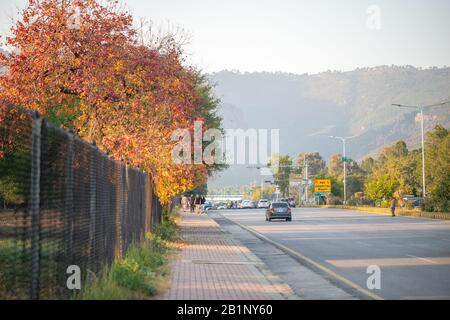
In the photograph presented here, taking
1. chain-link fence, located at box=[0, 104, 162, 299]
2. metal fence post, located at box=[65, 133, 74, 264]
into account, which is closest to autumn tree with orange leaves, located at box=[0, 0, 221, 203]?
chain-link fence, located at box=[0, 104, 162, 299]

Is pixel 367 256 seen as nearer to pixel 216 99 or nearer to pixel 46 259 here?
pixel 46 259

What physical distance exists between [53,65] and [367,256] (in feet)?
38.9

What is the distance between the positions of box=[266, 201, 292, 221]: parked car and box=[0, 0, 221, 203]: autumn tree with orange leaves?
2515 cm

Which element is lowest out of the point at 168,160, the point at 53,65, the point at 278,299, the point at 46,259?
the point at 278,299

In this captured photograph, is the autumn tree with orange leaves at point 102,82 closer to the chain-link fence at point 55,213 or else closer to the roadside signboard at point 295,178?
the chain-link fence at point 55,213

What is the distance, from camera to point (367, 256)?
22125 millimetres

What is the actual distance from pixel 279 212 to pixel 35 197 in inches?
1795

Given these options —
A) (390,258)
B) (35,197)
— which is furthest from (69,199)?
(390,258)

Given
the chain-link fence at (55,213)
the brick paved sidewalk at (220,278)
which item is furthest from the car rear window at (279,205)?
the chain-link fence at (55,213)

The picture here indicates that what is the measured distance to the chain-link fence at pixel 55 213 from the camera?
28.1ft

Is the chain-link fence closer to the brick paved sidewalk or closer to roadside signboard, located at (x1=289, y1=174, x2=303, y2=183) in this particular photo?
the brick paved sidewalk

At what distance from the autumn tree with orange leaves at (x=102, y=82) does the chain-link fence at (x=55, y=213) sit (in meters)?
10.9

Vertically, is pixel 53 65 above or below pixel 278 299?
above
